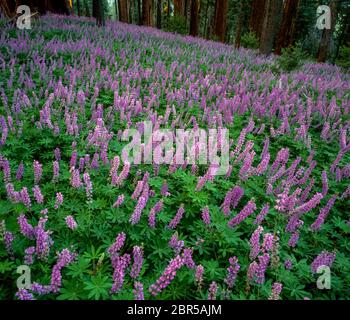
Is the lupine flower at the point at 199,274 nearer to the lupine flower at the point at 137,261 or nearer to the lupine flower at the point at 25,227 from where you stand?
the lupine flower at the point at 137,261

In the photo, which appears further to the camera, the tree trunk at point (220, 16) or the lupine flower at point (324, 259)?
the tree trunk at point (220, 16)

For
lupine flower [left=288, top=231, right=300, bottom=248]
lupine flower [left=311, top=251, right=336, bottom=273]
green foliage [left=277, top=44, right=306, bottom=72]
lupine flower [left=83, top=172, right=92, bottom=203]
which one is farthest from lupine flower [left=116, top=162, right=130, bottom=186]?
green foliage [left=277, top=44, right=306, bottom=72]

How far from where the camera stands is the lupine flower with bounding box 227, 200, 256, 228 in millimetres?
2902

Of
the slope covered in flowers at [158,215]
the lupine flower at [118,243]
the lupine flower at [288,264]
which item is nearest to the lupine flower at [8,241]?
the slope covered in flowers at [158,215]

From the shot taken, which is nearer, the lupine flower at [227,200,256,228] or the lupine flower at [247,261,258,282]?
the lupine flower at [247,261,258,282]

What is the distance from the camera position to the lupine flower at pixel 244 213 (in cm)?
290

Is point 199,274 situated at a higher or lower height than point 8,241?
lower

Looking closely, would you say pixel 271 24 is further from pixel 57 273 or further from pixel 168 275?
pixel 57 273

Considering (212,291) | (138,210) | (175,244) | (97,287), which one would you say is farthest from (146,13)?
(212,291)

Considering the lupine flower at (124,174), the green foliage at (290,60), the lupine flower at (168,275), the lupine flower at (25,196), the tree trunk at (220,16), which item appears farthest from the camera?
the tree trunk at (220,16)

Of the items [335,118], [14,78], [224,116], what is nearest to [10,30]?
[14,78]

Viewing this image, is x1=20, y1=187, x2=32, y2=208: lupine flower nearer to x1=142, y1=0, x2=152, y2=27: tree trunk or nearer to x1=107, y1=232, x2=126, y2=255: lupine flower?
x1=107, y1=232, x2=126, y2=255: lupine flower

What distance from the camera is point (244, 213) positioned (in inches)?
117
